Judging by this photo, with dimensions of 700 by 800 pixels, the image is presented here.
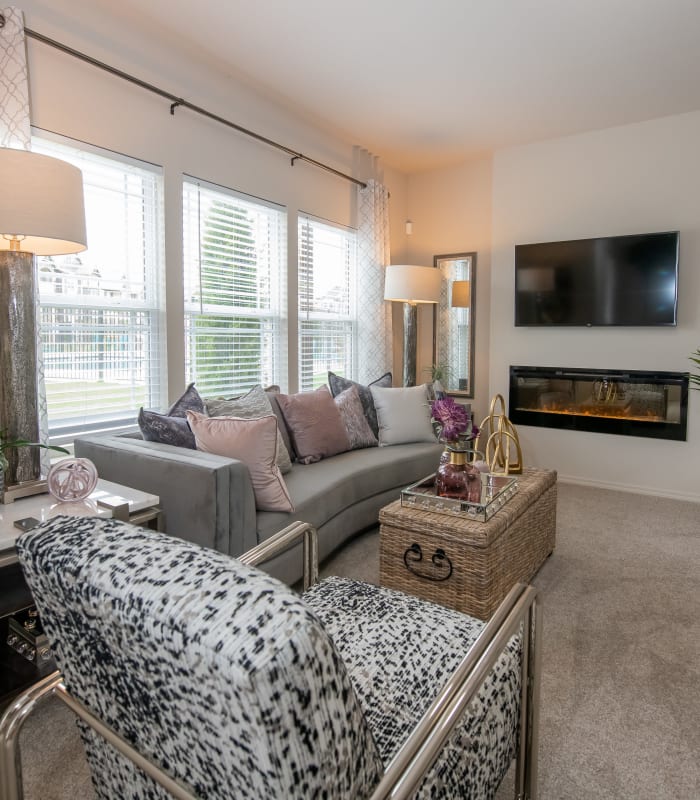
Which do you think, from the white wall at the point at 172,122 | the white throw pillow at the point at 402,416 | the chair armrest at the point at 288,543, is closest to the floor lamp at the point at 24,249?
the white wall at the point at 172,122

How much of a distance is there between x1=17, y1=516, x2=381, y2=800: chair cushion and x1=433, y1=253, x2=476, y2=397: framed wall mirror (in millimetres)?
4580

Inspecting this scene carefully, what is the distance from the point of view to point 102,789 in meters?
1.00

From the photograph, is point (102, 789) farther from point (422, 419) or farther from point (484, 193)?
point (484, 193)

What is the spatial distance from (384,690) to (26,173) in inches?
74.6

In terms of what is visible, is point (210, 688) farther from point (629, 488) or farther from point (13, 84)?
point (629, 488)

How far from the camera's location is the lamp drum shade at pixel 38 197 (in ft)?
6.00

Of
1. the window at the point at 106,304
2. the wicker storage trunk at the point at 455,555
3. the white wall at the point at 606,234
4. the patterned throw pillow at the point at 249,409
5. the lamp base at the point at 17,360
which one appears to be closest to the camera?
the lamp base at the point at 17,360

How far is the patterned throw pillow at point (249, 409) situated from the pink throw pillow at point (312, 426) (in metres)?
0.17

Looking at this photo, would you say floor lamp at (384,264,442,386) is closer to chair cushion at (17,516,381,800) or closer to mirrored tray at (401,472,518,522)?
mirrored tray at (401,472,518,522)

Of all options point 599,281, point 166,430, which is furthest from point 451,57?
point 166,430

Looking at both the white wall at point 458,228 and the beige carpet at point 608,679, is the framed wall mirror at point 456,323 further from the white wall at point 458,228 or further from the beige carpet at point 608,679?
the beige carpet at point 608,679

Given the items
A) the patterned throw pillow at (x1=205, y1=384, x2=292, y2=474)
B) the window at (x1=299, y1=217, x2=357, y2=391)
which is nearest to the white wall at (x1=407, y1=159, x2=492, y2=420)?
the window at (x1=299, y1=217, x2=357, y2=391)

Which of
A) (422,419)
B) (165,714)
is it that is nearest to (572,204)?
(422,419)

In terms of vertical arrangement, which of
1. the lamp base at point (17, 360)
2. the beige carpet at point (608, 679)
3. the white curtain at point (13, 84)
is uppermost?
the white curtain at point (13, 84)
